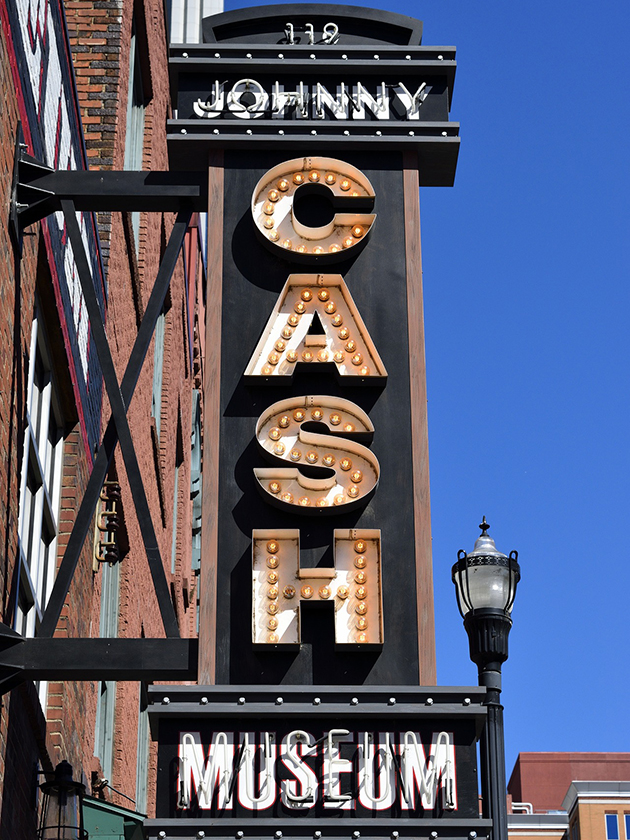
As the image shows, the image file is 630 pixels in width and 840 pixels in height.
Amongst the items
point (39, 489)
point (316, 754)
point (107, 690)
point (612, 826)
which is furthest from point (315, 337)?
point (612, 826)

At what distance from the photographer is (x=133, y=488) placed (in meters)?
9.40

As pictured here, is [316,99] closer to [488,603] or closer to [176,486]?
[488,603]

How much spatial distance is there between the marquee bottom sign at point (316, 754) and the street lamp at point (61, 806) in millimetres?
962

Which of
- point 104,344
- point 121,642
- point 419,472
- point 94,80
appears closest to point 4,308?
point 104,344

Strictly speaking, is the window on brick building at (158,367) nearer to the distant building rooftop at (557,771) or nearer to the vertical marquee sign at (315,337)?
the vertical marquee sign at (315,337)

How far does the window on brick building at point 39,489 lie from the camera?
10.3 m

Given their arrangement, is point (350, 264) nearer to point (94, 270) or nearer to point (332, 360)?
point (332, 360)

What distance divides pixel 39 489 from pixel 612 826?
188ft

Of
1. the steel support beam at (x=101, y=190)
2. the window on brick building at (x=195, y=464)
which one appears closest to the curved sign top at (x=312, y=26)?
the steel support beam at (x=101, y=190)

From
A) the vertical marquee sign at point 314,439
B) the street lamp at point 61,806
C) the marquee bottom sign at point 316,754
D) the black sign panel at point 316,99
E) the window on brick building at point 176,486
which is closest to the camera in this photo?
the marquee bottom sign at point 316,754

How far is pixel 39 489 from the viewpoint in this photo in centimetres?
1098

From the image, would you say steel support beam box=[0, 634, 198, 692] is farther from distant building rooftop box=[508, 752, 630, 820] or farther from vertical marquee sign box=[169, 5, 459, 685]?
distant building rooftop box=[508, 752, 630, 820]

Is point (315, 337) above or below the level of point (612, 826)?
below

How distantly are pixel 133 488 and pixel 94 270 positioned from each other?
3703mm
